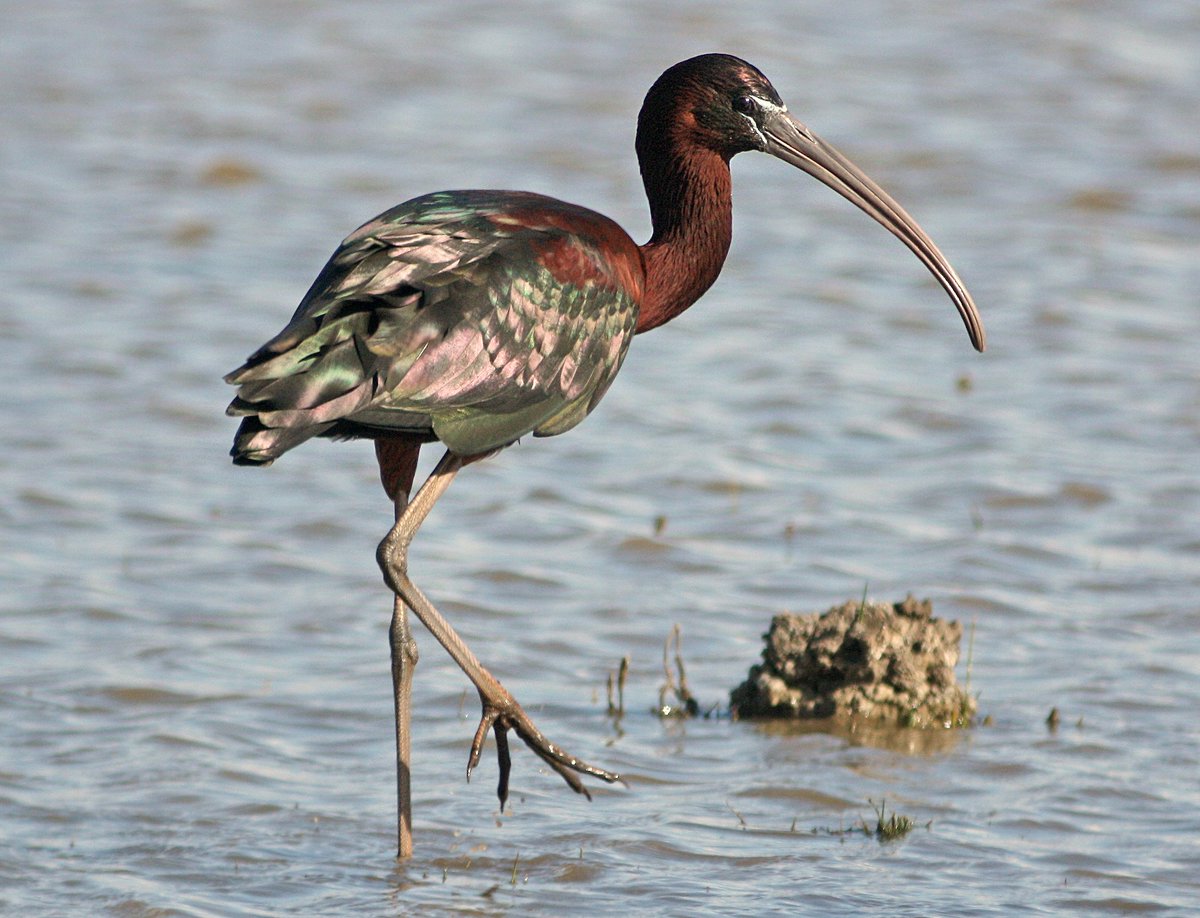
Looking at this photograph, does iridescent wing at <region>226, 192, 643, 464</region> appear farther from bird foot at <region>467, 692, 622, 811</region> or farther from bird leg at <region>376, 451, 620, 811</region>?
bird foot at <region>467, 692, 622, 811</region>

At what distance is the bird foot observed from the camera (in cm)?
583

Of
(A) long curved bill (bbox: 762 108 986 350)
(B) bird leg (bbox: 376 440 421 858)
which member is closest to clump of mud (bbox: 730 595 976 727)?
(A) long curved bill (bbox: 762 108 986 350)

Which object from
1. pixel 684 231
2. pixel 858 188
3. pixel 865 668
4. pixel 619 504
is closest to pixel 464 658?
pixel 684 231

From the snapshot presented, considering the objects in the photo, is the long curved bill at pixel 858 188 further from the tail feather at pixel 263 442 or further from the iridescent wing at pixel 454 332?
the tail feather at pixel 263 442

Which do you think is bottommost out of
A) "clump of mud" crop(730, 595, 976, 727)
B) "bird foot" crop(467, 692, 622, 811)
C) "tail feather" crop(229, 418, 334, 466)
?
"bird foot" crop(467, 692, 622, 811)

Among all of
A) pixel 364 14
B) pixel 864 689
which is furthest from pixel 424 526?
pixel 364 14

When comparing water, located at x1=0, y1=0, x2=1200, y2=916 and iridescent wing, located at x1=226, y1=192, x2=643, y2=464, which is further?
water, located at x1=0, y1=0, x2=1200, y2=916

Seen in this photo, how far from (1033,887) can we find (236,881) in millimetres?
2161

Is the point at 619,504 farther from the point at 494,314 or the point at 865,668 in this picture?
the point at 494,314

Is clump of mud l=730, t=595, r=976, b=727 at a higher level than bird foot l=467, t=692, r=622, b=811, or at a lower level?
higher

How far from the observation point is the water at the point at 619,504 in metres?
6.06

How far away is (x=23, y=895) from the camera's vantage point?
5.59m

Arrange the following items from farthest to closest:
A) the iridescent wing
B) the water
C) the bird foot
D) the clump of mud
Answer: the clump of mud → the water → the bird foot → the iridescent wing

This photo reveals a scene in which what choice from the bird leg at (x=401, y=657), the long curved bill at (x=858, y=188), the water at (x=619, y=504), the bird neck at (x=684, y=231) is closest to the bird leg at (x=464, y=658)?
the bird leg at (x=401, y=657)
